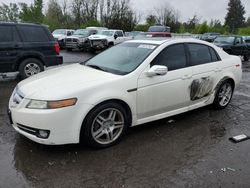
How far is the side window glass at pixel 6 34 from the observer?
7852mm

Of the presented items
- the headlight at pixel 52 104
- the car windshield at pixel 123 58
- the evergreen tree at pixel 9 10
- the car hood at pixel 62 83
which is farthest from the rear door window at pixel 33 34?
the evergreen tree at pixel 9 10

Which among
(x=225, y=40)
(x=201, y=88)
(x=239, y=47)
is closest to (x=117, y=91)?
(x=201, y=88)

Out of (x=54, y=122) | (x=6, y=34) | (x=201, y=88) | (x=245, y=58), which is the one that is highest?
(x=6, y=34)

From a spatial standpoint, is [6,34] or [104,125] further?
[6,34]

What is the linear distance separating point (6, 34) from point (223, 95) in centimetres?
622

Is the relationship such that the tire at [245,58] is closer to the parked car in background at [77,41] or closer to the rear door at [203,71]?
the parked car in background at [77,41]

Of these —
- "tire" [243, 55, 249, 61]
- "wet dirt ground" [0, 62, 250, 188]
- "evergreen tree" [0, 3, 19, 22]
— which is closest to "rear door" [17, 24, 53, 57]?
"wet dirt ground" [0, 62, 250, 188]

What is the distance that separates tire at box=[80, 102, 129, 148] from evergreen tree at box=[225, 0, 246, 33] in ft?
261

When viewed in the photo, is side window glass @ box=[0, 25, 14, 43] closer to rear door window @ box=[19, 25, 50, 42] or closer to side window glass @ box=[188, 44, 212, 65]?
rear door window @ box=[19, 25, 50, 42]

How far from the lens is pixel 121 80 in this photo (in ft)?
12.9

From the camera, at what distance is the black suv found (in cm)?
792

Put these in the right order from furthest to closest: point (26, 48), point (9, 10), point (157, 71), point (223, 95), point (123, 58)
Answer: point (9, 10) → point (26, 48) → point (223, 95) → point (123, 58) → point (157, 71)

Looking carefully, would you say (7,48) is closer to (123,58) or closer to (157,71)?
(123,58)

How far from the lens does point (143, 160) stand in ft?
11.8
